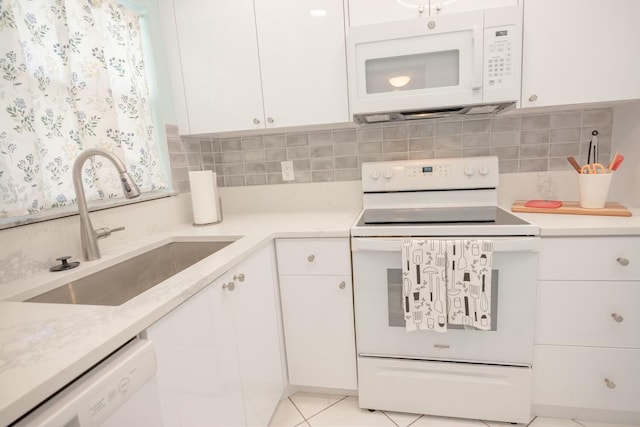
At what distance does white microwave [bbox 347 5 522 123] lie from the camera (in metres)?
1.38

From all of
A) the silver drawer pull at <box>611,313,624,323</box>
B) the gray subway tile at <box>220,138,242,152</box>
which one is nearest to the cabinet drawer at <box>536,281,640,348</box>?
the silver drawer pull at <box>611,313,624,323</box>

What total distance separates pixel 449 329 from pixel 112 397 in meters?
1.23

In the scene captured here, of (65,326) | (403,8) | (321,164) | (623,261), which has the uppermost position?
(403,8)

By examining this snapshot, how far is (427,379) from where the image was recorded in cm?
147

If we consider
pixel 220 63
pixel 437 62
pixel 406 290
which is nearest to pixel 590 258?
pixel 406 290

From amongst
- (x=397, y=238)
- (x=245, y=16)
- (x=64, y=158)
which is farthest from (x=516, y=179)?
(x=64, y=158)

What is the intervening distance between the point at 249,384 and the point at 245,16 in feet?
5.40

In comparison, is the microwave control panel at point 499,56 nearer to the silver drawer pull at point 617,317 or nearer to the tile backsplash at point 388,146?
the tile backsplash at point 388,146

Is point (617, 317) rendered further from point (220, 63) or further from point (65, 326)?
point (220, 63)

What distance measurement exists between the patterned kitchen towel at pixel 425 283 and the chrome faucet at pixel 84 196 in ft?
3.32

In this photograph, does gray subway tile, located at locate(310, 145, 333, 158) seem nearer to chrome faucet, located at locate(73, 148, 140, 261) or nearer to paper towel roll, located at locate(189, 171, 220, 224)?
paper towel roll, located at locate(189, 171, 220, 224)

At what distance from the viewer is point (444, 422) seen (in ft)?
4.89

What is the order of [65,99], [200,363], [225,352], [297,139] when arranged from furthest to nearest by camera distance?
[297,139] → [65,99] → [225,352] → [200,363]

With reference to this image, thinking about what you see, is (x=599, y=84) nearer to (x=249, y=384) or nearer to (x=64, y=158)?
(x=249, y=384)
